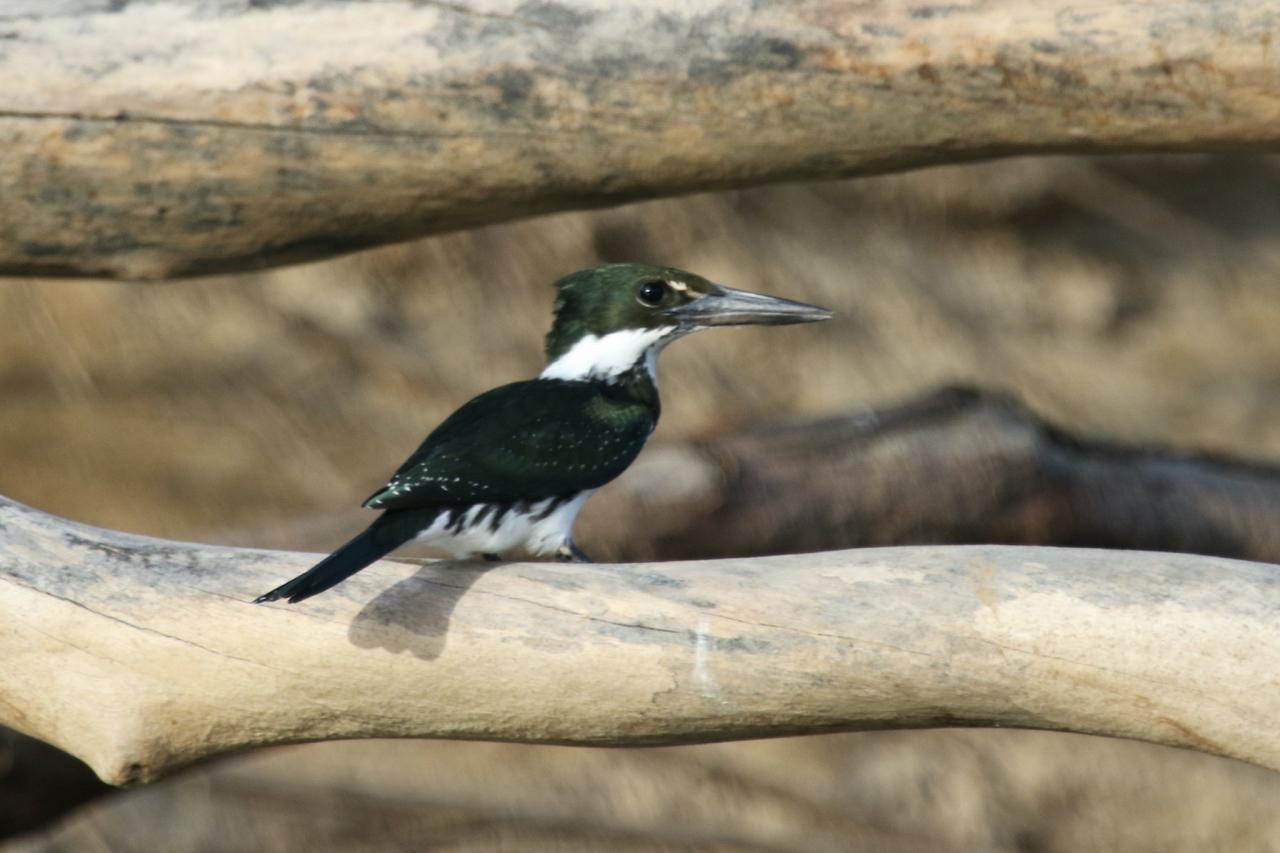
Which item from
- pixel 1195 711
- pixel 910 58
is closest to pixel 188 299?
pixel 910 58

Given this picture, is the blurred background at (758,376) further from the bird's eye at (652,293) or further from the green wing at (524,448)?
Answer: the green wing at (524,448)

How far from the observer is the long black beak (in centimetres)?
261

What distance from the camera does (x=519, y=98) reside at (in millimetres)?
2738

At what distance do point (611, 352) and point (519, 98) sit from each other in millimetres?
475

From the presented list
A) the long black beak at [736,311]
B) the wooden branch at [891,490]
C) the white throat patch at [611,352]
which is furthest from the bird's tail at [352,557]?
the wooden branch at [891,490]

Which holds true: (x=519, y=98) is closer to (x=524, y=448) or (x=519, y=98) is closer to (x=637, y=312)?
(x=637, y=312)

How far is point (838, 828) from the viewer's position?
4.46 meters

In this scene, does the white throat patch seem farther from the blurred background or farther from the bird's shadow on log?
the blurred background

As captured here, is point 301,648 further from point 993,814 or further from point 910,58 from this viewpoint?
point 993,814

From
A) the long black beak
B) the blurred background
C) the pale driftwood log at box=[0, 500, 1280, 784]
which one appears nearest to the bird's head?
the long black beak

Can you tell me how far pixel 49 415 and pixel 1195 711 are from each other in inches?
127

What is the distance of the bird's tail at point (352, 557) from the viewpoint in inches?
77.0

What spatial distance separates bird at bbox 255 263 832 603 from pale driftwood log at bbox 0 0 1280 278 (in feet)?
1.02

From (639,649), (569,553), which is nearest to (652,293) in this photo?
(569,553)
